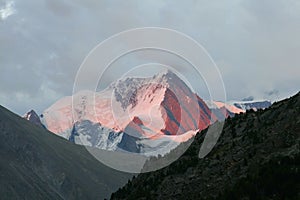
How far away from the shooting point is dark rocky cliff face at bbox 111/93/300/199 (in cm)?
4641

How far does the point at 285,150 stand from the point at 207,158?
13428 millimetres

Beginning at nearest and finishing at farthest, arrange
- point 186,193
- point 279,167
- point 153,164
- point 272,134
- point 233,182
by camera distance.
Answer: point 279,167, point 233,182, point 186,193, point 272,134, point 153,164

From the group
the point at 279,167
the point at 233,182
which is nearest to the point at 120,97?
the point at 233,182

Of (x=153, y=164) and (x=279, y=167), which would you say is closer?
(x=279, y=167)

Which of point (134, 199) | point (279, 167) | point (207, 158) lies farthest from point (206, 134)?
point (279, 167)

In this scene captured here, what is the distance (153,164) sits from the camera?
89.8 metres

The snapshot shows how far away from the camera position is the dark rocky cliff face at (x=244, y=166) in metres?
46.4

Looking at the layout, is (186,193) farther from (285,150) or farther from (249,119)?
(249,119)

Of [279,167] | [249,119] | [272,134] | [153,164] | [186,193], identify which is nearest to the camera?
[279,167]

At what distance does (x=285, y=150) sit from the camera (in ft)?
177

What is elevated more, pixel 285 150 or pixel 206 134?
pixel 206 134

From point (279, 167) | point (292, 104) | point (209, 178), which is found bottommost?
point (279, 167)

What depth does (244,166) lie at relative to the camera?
55250 mm

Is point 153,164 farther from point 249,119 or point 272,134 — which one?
point 272,134
